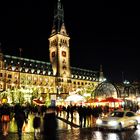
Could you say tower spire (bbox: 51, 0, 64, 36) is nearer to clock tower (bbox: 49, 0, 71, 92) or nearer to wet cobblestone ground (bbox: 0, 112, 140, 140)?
clock tower (bbox: 49, 0, 71, 92)

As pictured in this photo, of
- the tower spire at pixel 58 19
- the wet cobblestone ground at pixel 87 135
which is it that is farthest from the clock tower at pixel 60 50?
the wet cobblestone ground at pixel 87 135

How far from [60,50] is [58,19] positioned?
17129mm

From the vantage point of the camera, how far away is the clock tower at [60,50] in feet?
437

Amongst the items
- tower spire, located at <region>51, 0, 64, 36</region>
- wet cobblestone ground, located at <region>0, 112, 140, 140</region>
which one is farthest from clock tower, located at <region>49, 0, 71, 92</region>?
wet cobblestone ground, located at <region>0, 112, 140, 140</region>

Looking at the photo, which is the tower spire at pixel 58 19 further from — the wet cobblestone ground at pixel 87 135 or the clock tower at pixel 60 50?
the wet cobblestone ground at pixel 87 135

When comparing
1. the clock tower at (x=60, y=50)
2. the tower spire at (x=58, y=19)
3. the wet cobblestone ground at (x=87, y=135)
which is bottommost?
the wet cobblestone ground at (x=87, y=135)

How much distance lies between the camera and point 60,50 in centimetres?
13600

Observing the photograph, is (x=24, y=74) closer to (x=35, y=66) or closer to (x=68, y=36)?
(x=35, y=66)

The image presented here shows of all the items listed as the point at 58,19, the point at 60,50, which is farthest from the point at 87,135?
the point at 58,19

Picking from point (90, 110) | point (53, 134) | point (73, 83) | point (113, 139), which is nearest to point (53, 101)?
point (90, 110)

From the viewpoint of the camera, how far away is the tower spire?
13750 cm

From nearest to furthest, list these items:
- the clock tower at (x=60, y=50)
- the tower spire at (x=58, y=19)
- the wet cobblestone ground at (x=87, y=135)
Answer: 1. the wet cobblestone ground at (x=87, y=135)
2. the clock tower at (x=60, y=50)
3. the tower spire at (x=58, y=19)

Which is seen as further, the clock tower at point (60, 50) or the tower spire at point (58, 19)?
the tower spire at point (58, 19)

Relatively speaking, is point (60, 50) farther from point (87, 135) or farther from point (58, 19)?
point (87, 135)
